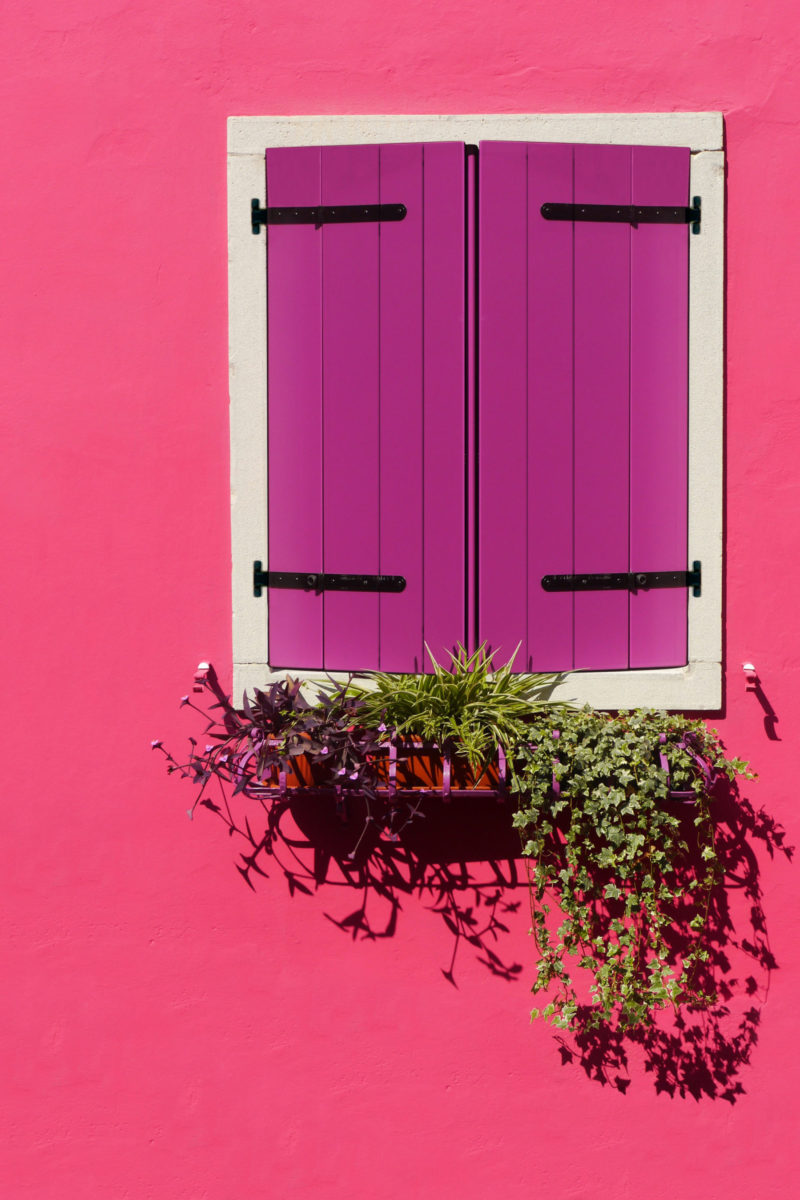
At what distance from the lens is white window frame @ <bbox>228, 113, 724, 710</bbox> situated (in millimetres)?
2631

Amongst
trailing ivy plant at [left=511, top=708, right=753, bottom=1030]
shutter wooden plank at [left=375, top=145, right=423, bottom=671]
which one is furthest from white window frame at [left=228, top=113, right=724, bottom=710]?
shutter wooden plank at [left=375, top=145, right=423, bottom=671]

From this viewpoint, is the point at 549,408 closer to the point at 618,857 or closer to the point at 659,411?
the point at 659,411

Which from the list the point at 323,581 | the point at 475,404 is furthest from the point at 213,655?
the point at 475,404

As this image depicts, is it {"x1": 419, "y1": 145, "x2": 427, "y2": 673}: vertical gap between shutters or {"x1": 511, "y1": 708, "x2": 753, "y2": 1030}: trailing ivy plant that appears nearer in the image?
{"x1": 511, "y1": 708, "x2": 753, "y2": 1030}: trailing ivy plant

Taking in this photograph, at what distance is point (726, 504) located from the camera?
2.71 metres

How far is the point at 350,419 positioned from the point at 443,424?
282 millimetres

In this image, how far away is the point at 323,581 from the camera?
2689 mm

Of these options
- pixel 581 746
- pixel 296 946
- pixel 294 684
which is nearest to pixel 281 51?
pixel 294 684

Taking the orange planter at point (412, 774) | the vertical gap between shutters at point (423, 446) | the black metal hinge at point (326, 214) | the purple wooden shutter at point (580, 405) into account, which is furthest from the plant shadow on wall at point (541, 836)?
the black metal hinge at point (326, 214)

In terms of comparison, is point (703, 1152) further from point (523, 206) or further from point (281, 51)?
point (281, 51)

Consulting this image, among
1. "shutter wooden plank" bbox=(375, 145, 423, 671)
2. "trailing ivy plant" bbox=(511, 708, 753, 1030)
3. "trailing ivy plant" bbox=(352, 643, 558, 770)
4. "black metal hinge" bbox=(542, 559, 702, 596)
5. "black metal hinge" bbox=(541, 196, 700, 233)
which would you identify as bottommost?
"trailing ivy plant" bbox=(511, 708, 753, 1030)

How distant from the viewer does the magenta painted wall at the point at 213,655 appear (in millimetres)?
2676

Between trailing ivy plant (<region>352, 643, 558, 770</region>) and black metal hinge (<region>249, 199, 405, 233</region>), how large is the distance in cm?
132

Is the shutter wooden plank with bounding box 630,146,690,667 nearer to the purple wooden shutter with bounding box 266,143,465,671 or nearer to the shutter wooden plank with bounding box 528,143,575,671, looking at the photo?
the shutter wooden plank with bounding box 528,143,575,671
